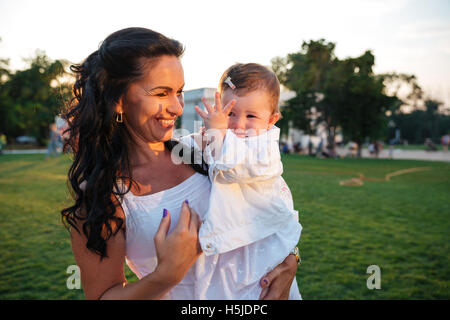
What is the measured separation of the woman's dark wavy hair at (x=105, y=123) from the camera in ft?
5.11

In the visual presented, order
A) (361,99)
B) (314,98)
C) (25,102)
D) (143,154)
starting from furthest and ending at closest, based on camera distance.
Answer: (25,102) < (314,98) < (361,99) < (143,154)

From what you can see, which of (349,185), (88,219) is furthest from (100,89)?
(349,185)

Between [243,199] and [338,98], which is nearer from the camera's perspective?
[243,199]

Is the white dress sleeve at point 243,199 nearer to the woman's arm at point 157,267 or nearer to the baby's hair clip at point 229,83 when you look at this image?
the woman's arm at point 157,267

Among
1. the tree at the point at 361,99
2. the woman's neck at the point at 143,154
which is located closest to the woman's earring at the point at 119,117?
the woman's neck at the point at 143,154

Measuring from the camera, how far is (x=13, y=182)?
528 inches

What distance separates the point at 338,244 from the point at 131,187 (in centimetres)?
552

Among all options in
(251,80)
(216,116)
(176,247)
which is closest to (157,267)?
(176,247)

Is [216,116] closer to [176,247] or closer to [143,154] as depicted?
[143,154]

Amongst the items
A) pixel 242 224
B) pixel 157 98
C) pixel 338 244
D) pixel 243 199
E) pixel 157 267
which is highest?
pixel 157 98

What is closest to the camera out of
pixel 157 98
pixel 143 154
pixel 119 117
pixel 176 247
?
pixel 176 247

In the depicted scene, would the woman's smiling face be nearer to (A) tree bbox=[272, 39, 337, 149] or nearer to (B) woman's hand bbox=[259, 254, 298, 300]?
(B) woman's hand bbox=[259, 254, 298, 300]

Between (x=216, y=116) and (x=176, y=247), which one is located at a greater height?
(x=216, y=116)

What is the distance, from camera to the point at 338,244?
6332 mm
